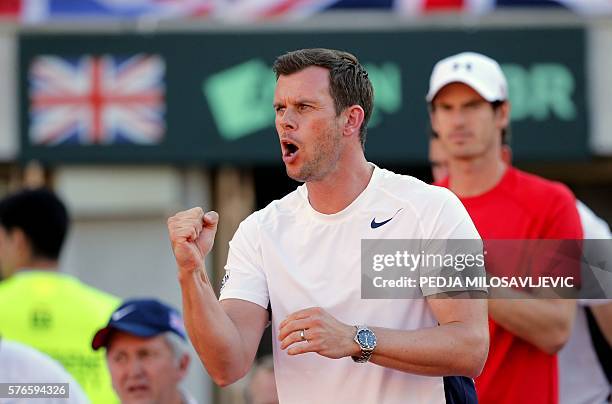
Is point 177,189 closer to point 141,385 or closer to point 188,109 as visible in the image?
point 188,109

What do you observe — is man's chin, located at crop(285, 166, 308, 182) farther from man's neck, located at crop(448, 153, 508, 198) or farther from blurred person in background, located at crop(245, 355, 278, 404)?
blurred person in background, located at crop(245, 355, 278, 404)

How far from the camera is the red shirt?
5.01 metres

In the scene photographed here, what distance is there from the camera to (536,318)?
4.96 meters

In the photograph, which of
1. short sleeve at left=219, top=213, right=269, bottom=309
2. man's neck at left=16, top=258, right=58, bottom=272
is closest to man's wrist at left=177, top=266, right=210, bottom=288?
short sleeve at left=219, top=213, right=269, bottom=309

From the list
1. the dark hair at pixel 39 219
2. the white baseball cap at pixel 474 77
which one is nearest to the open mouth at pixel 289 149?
the white baseball cap at pixel 474 77

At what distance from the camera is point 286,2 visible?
10.7 metres

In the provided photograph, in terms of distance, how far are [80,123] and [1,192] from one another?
1230mm

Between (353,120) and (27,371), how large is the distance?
1.39 m

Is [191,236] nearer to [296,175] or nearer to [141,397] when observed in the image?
[296,175]

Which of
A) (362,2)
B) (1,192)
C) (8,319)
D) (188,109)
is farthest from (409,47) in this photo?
(8,319)

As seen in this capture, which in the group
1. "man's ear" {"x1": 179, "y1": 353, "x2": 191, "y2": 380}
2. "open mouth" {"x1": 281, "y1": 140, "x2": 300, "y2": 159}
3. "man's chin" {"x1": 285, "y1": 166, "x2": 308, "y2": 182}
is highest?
"open mouth" {"x1": 281, "y1": 140, "x2": 300, "y2": 159}

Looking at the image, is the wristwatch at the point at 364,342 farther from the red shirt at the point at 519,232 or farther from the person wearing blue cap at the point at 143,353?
the person wearing blue cap at the point at 143,353

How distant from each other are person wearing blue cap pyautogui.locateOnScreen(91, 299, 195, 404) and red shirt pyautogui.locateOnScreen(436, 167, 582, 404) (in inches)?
60.8

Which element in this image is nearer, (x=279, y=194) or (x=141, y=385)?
(x=141, y=385)
